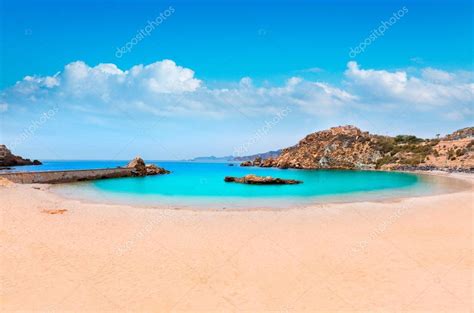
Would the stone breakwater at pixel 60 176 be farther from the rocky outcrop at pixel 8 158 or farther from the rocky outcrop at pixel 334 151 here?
the rocky outcrop at pixel 8 158

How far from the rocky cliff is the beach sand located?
215 ft

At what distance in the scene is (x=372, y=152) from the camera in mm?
102812

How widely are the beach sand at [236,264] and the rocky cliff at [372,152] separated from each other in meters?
65.7

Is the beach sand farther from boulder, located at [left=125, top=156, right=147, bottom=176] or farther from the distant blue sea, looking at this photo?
boulder, located at [left=125, top=156, right=147, bottom=176]

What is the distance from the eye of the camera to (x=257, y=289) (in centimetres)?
840

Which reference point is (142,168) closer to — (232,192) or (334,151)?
(232,192)

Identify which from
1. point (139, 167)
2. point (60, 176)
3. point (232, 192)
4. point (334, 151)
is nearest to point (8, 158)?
point (139, 167)

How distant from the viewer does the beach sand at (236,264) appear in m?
7.66

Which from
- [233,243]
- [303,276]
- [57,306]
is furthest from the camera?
[233,243]

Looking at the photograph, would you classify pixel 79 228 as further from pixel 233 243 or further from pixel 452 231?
pixel 452 231

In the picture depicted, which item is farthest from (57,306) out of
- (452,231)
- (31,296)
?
(452,231)

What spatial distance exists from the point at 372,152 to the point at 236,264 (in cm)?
10104

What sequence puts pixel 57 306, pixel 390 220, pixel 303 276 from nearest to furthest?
1. pixel 57 306
2. pixel 303 276
3. pixel 390 220

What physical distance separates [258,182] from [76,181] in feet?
82.8
